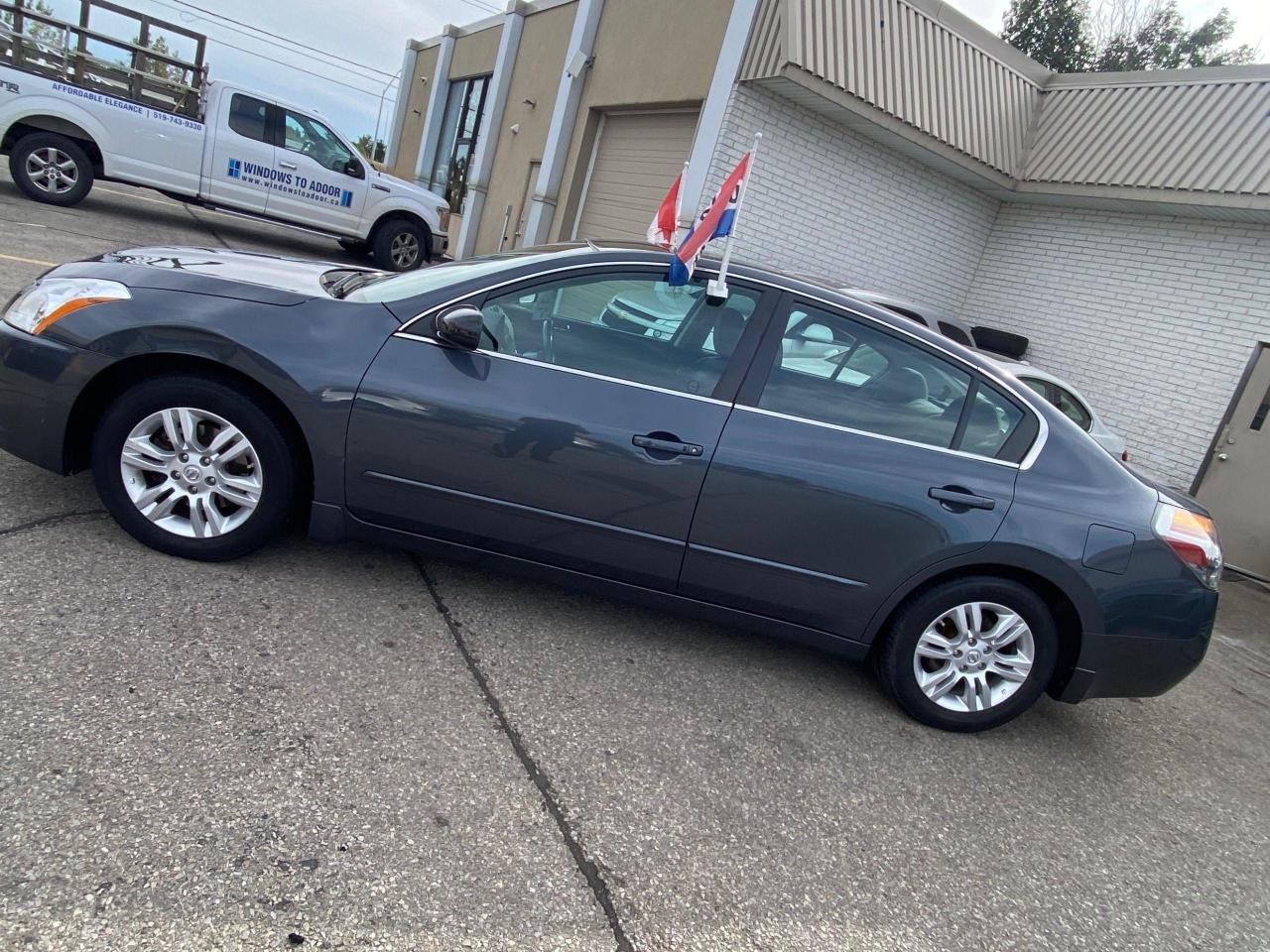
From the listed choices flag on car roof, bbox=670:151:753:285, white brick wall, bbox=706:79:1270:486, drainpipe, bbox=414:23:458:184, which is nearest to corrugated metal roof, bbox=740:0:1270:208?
white brick wall, bbox=706:79:1270:486

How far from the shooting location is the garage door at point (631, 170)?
10.3m

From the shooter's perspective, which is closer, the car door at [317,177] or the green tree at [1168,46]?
the car door at [317,177]

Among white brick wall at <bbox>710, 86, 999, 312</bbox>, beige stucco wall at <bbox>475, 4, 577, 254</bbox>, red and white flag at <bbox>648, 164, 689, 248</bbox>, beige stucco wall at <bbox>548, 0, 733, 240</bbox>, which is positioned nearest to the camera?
red and white flag at <bbox>648, 164, 689, 248</bbox>

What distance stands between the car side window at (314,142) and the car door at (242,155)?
0.21 metres

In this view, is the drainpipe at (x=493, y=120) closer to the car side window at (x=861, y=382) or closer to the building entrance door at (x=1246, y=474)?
the building entrance door at (x=1246, y=474)

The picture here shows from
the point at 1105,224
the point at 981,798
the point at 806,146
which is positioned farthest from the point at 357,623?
the point at 1105,224

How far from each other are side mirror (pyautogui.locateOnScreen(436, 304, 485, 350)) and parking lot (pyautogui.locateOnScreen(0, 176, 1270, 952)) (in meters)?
1.07

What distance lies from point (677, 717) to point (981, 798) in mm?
1152

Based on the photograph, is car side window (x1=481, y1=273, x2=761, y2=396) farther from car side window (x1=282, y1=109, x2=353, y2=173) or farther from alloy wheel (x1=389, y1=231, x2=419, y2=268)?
alloy wheel (x1=389, y1=231, x2=419, y2=268)

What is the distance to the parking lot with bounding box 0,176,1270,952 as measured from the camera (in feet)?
6.73

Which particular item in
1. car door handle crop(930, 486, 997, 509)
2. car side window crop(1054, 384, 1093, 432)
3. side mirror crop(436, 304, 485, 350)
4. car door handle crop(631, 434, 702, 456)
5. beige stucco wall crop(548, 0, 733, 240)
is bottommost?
car door handle crop(631, 434, 702, 456)

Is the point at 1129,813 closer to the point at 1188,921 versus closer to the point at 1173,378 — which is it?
the point at 1188,921

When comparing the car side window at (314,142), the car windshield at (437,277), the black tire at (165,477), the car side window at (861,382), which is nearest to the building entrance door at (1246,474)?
the car side window at (861,382)

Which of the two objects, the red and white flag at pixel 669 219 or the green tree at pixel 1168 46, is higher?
the green tree at pixel 1168 46
